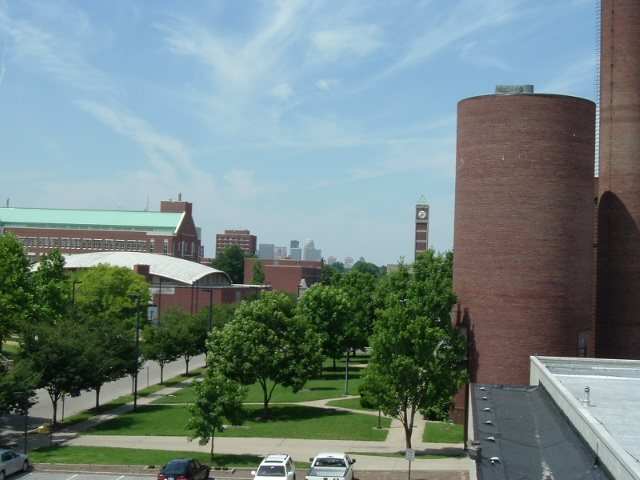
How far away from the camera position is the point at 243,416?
3303 centimetres

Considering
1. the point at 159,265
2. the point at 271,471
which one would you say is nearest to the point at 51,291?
the point at 271,471

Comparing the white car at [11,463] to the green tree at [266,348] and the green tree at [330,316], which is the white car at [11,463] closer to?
the green tree at [266,348]

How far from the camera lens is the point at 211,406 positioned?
30.7 m

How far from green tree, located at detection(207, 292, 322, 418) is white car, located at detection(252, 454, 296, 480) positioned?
14.4m

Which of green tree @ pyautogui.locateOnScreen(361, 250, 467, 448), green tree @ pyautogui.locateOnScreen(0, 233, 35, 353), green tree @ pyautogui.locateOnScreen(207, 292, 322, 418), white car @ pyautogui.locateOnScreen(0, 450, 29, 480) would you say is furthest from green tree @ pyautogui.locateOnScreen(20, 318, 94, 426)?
green tree @ pyautogui.locateOnScreen(361, 250, 467, 448)

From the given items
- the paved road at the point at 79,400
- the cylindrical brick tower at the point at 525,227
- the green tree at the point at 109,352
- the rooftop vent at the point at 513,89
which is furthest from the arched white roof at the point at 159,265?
the cylindrical brick tower at the point at 525,227

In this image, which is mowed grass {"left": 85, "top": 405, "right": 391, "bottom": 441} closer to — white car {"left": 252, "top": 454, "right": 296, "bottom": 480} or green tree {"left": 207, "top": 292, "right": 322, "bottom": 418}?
green tree {"left": 207, "top": 292, "right": 322, "bottom": 418}

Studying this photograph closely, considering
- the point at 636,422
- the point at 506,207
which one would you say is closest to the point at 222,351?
the point at 506,207

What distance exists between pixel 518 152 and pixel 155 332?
3179 cm

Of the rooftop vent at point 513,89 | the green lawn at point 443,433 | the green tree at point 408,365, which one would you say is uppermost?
the rooftop vent at point 513,89

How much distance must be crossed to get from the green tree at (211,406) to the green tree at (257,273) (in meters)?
123

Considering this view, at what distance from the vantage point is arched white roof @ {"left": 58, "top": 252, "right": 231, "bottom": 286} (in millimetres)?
103062

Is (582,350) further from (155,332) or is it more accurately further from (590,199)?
(155,332)

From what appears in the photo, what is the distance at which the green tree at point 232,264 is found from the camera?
7249 inches
